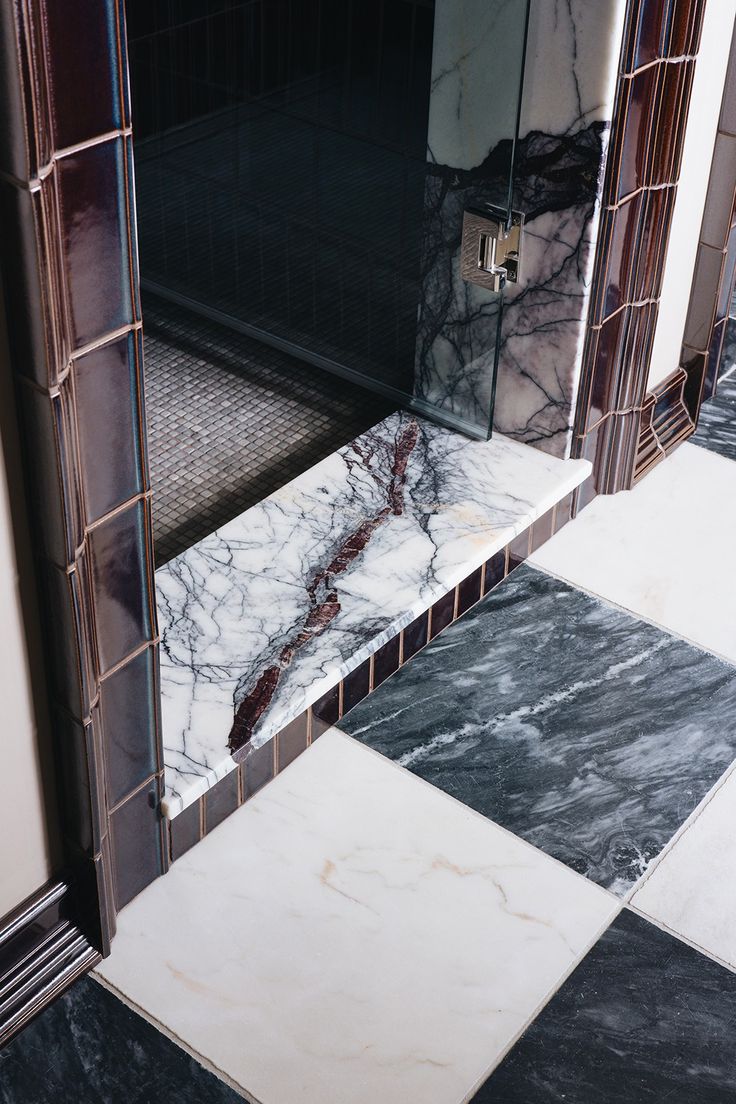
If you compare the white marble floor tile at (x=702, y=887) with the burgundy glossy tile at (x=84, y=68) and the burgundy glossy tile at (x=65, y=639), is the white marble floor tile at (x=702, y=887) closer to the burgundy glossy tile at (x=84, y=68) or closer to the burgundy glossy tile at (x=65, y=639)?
the burgundy glossy tile at (x=65, y=639)

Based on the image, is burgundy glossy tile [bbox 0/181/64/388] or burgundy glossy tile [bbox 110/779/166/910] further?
burgundy glossy tile [bbox 110/779/166/910]

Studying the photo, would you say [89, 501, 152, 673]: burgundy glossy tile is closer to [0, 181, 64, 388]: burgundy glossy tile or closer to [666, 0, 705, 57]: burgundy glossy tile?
[0, 181, 64, 388]: burgundy glossy tile

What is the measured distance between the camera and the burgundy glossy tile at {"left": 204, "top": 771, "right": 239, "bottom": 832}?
5.53ft

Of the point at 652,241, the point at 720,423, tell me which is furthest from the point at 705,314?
the point at 652,241

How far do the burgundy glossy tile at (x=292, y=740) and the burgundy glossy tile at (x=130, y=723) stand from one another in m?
0.28

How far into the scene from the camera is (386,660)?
1948mm

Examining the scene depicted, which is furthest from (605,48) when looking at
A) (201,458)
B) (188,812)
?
(188,812)

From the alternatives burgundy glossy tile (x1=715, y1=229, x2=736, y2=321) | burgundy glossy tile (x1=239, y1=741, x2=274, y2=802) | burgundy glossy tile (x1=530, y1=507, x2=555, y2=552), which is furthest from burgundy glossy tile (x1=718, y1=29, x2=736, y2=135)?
burgundy glossy tile (x1=239, y1=741, x2=274, y2=802)

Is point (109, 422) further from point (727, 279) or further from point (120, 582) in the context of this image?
point (727, 279)

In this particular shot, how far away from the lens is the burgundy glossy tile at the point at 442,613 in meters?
2.02

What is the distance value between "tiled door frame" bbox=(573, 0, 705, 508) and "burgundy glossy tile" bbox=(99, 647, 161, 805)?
1041 mm

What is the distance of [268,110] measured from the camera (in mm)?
2430

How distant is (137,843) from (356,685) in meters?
0.46

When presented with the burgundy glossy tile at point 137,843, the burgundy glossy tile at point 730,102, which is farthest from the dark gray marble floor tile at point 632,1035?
the burgundy glossy tile at point 730,102
